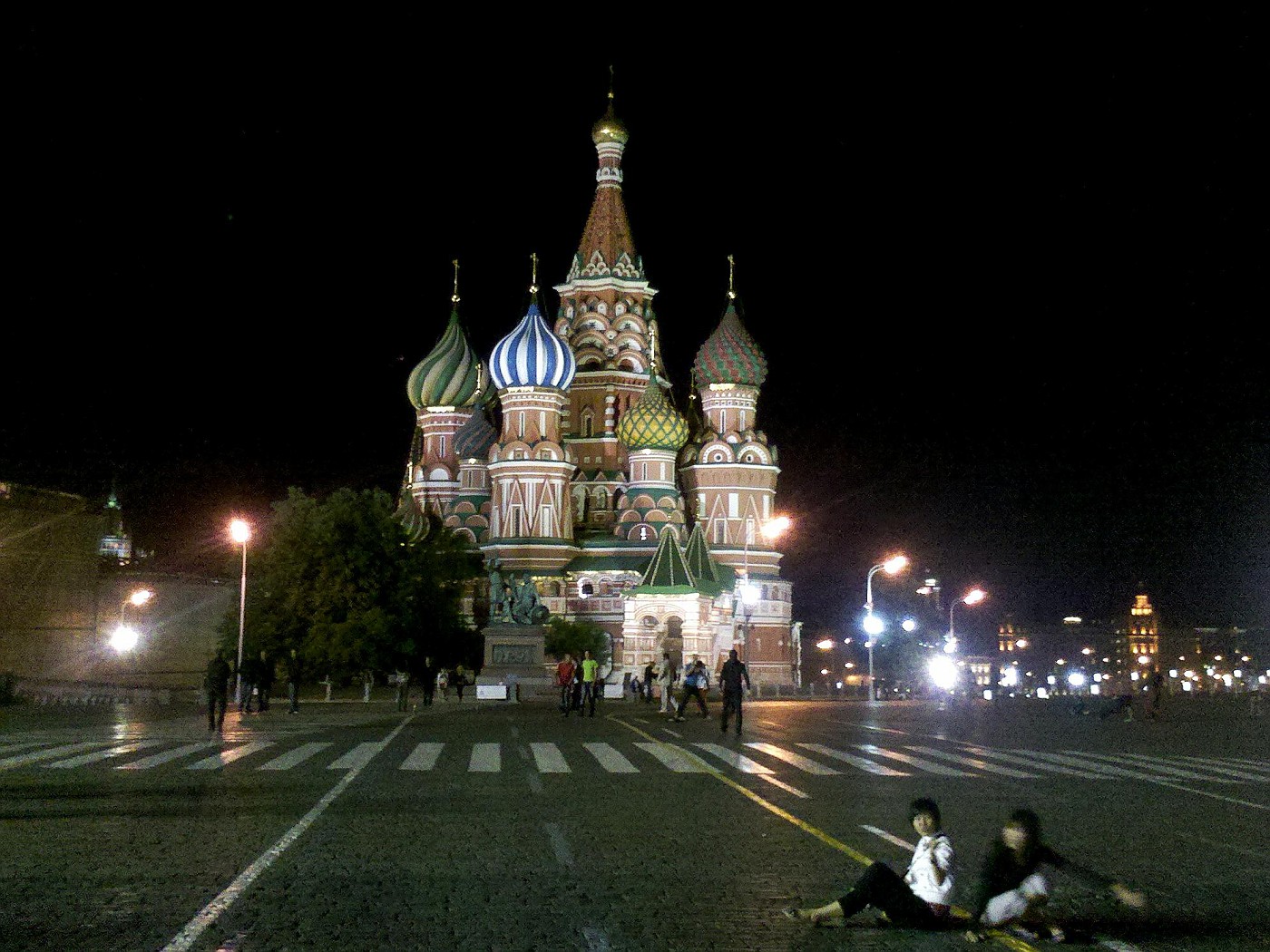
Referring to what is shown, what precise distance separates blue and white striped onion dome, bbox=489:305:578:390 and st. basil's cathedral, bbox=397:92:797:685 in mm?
A: 98

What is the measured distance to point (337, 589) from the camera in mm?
62656

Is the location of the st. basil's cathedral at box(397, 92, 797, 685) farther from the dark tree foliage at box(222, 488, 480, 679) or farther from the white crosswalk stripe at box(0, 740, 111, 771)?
the white crosswalk stripe at box(0, 740, 111, 771)

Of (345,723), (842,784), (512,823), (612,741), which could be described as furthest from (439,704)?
(512,823)

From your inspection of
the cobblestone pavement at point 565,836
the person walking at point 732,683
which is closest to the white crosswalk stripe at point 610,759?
the cobblestone pavement at point 565,836

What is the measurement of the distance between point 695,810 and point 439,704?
36.0 meters

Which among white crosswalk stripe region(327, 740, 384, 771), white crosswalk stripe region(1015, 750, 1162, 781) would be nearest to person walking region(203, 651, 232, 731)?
white crosswalk stripe region(327, 740, 384, 771)

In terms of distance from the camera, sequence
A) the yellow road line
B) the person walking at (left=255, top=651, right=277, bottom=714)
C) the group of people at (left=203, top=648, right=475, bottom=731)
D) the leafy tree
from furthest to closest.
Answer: the leafy tree, the person walking at (left=255, top=651, right=277, bottom=714), the group of people at (left=203, top=648, right=475, bottom=731), the yellow road line

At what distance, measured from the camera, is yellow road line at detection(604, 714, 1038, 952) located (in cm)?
809

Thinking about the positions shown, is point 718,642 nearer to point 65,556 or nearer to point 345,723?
point 65,556

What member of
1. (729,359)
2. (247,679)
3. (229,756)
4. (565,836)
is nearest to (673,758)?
(229,756)

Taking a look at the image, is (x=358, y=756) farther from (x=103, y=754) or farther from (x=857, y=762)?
(x=857, y=762)

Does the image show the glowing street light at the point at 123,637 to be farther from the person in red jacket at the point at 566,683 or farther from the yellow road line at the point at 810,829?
the yellow road line at the point at 810,829

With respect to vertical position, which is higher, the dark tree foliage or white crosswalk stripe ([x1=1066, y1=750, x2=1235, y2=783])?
the dark tree foliage

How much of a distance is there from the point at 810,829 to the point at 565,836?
212 cm
